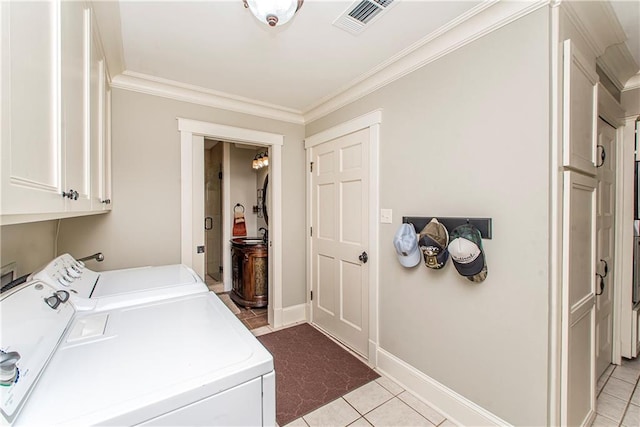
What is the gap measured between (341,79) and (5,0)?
211 cm

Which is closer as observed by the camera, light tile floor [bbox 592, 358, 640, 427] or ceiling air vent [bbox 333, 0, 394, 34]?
ceiling air vent [bbox 333, 0, 394, 34]

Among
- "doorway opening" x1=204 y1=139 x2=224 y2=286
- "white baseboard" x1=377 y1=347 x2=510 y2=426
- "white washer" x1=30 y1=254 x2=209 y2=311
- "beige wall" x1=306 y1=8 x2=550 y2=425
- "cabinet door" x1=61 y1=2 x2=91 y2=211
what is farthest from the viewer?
"doorway opening" x1=204 y1=139 x2=224 y2=286

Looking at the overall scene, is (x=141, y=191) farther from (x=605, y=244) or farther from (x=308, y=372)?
(x=605, y=244)

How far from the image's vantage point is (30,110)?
0.66m

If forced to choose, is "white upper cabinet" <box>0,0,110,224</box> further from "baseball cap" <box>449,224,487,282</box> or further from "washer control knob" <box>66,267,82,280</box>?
"baseball cap" <box>449,224,487,282</box>

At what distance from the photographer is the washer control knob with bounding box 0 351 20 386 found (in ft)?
2.08

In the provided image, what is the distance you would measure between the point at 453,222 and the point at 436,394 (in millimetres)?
1159

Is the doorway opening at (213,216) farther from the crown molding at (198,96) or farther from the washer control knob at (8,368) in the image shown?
the washer control knob at (8,368)

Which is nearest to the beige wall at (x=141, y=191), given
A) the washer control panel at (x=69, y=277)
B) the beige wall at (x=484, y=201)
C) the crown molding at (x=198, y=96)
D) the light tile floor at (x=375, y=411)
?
the crown molding at (x=198, y=96)

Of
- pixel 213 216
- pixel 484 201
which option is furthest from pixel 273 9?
pixel 213 216

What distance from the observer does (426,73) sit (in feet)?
6.21

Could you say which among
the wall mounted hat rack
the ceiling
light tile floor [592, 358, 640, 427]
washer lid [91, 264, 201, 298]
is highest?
the ceiling

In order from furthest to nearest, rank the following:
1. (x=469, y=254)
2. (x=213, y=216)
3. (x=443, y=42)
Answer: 1. (x=213, y=216)
2. (x=443, y=42)
3. (x=469, y=254)

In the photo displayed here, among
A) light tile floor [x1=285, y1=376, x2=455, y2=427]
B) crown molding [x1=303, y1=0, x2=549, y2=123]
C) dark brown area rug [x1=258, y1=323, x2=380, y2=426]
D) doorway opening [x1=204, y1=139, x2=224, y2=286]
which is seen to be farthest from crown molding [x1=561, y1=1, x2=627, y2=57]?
doorway opening [x1=204, y1=139, x2=224, y2=286]
